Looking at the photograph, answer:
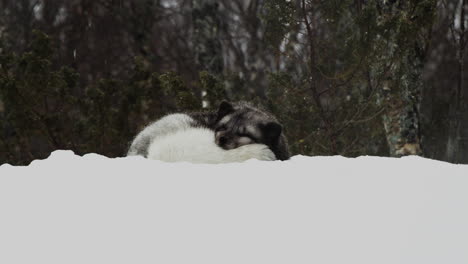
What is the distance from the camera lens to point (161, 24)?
16.0 metres

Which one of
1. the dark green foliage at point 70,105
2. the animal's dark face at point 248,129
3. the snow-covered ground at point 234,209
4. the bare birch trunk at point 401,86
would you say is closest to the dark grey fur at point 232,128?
the animal's dark face at point 248,129

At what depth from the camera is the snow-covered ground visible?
1.85 metres

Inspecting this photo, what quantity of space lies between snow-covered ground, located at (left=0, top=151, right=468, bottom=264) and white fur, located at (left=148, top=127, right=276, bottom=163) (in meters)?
0.27

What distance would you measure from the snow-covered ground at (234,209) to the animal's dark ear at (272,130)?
127 cm

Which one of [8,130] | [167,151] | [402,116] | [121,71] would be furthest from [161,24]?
[167,151]

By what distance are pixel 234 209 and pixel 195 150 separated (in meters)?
0.75

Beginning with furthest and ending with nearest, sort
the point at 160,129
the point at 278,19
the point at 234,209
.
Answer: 1. the point at 278,19
2. the point at 160,129
3. the point at 234,209

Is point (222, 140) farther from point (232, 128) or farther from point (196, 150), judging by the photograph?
point (196, 150)

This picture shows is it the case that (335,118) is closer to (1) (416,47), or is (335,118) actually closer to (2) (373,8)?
(2) (373,8)

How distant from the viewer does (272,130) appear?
3.85 m

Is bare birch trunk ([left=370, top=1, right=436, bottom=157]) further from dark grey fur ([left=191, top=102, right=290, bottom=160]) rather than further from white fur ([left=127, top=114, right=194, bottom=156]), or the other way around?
white fur ([left=127, top=114, right=194, bottom=156])

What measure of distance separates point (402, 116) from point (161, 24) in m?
10.6

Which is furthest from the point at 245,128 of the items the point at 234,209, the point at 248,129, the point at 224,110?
the point at 234,209

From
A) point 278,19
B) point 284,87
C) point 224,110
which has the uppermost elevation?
point 278,19
